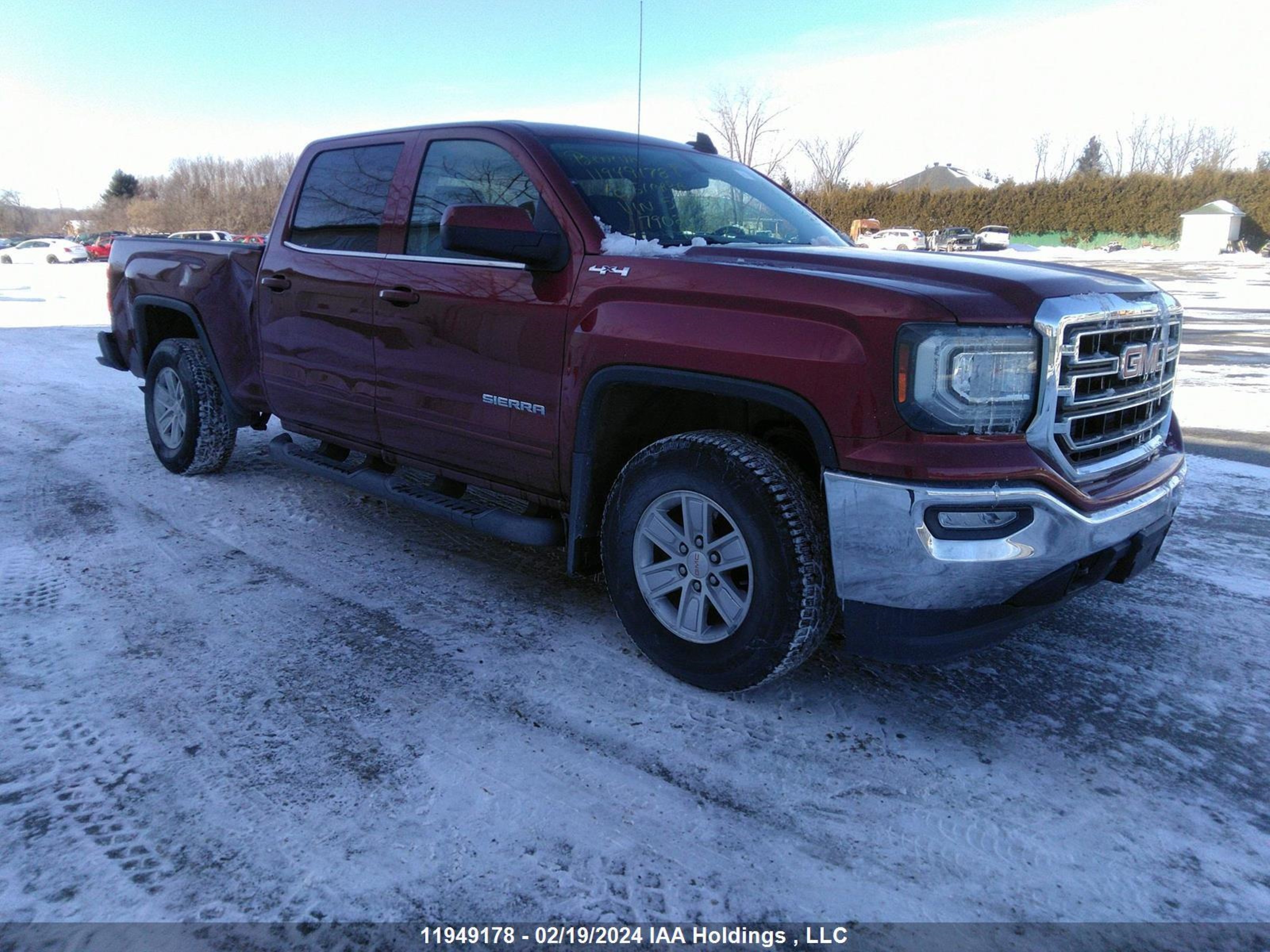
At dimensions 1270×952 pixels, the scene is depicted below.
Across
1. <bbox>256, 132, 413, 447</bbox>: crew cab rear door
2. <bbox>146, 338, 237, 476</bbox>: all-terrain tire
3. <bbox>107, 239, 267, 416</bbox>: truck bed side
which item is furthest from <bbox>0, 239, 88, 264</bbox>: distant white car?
<bbox>256, 132, 413, 447</bbox>: crew cab rear door

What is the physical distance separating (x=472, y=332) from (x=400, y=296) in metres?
0.52

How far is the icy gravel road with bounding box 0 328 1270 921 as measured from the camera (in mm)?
2156

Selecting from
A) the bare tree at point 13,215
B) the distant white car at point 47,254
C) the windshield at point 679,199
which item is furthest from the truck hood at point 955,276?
the bare tree at point 13,215

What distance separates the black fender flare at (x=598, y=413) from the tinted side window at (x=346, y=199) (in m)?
1.59

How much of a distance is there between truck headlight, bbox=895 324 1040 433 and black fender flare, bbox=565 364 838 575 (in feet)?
0.89

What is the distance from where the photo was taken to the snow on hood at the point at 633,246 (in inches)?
127

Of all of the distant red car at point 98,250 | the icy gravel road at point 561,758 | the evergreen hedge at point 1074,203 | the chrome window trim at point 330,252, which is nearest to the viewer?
the icy gravel road at point 561,758

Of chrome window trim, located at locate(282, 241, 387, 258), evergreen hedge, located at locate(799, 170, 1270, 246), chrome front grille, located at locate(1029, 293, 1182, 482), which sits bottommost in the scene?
chrome front grille, located at locate(1029, 293, 1182, 482)

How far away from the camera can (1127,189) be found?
52.4 meters

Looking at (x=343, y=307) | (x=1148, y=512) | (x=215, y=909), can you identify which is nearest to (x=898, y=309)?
(x=1148, y=512)

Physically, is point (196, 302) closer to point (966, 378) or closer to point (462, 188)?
point (462, 188)

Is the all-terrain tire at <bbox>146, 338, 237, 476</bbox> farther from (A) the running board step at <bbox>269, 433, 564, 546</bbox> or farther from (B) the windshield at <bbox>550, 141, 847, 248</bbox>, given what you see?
(B) the windshield at <bbox>550, 141, 847, 248</bbox>

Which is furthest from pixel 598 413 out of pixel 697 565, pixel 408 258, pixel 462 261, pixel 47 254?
Result: pixel 47 254

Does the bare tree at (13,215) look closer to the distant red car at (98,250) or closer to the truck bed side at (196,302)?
the distant red car at (98,250)
